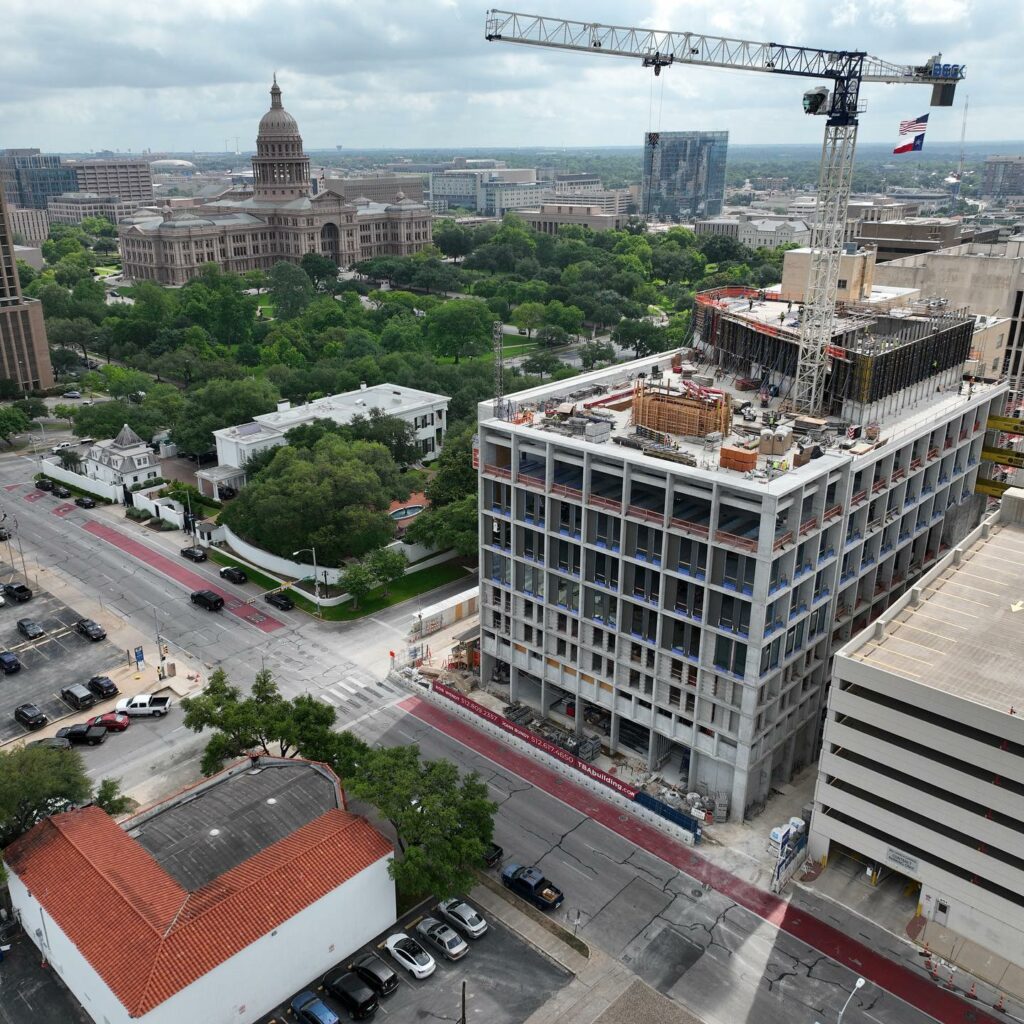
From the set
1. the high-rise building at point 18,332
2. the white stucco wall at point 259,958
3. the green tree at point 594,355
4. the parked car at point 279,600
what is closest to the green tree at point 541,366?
the green tree at point 594,355

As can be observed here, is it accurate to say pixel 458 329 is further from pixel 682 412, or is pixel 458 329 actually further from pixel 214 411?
pixel 682 412

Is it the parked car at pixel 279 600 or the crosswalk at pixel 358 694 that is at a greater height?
the parked car at pixel 279 600

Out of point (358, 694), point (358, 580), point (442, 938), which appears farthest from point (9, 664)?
point (442, 938)

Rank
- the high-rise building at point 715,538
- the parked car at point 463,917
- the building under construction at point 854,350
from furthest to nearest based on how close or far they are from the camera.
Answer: the building under construction at point 854,350 < the high-rise building at point 715,538 < the parked car at point 463,917

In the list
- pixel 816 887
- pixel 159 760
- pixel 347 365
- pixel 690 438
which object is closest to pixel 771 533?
pixel 690 438

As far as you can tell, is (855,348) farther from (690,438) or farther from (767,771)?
(767,771)

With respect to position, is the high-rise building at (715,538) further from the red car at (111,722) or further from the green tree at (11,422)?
the green tree at (11,422)
